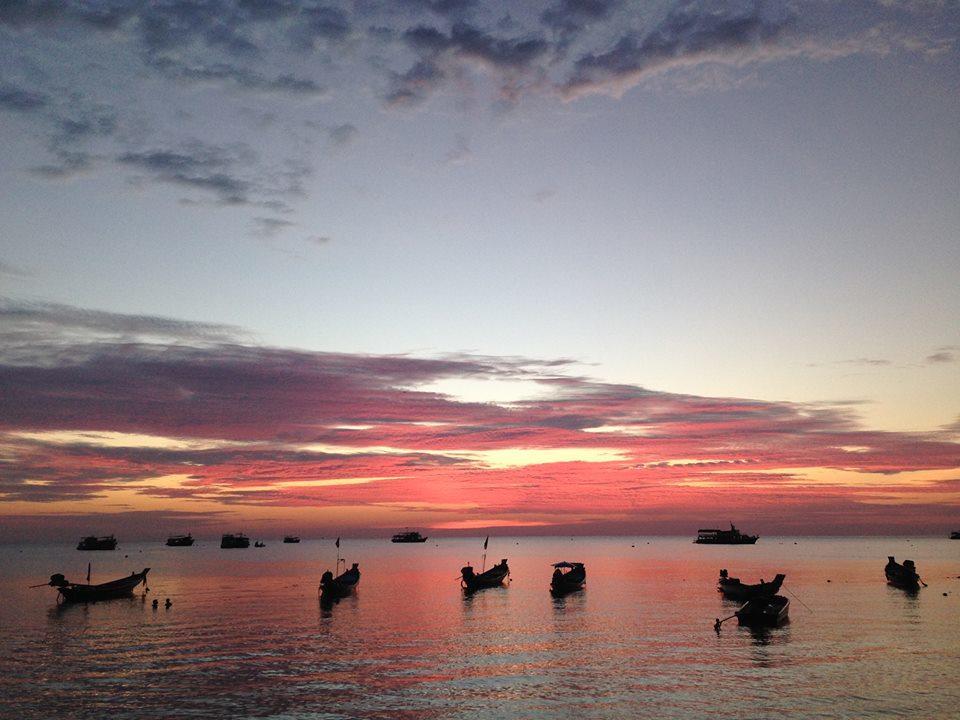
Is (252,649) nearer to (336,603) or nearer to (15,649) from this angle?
(15,649)

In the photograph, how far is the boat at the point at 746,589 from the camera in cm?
8800

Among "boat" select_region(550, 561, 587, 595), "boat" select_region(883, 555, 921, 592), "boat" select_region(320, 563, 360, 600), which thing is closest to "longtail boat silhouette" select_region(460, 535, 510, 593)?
"boat" select_region(550, 561, 587, 595)

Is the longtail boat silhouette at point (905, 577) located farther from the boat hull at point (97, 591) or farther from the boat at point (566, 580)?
the boat hull at point (97, 591)

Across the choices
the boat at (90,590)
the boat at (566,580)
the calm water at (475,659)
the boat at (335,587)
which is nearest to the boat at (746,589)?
the calm water at (475,659)

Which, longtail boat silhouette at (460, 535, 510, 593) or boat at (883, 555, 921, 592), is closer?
boat at (883, 555, 921, 592)

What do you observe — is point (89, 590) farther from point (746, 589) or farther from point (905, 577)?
point (905, 577)

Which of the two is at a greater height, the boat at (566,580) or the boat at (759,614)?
Answer: the boat at (759,614)

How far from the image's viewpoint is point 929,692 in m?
42.4

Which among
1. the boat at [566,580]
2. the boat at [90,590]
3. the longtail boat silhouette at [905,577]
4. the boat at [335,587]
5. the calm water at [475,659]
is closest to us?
the calm water at [475,659]

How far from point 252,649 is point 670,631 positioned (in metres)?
36.2

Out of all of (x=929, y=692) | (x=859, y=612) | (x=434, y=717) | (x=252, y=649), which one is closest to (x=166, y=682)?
(x=252, y=649)

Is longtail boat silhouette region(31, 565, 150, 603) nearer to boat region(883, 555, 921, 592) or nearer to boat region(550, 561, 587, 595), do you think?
boat region(550, 561, 587, 595)

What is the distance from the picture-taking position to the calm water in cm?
3959

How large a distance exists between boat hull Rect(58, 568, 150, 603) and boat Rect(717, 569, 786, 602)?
7594 cm
